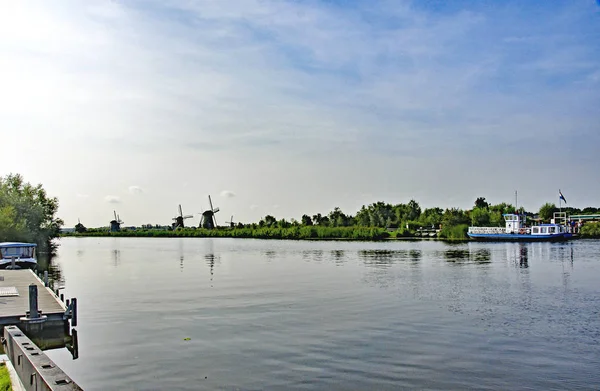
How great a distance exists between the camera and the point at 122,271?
53.0 meters

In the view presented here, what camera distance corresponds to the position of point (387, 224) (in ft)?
575

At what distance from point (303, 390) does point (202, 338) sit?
7525mm

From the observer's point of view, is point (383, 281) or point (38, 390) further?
point (383, 281)

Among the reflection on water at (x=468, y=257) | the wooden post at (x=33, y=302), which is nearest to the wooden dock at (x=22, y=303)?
the wooden post at (x=33, y=302)

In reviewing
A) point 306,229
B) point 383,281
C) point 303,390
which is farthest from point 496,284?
point 306,229

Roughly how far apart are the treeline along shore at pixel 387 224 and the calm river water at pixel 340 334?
96347 mm

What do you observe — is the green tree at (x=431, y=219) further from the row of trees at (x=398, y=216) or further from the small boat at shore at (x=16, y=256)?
the small boat at shore at (x=16, y=256)

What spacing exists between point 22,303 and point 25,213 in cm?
5571

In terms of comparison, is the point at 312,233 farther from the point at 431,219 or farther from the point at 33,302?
the point at 33,302

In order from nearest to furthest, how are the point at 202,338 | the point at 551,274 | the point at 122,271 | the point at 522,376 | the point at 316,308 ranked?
the point at 522,376
the point at 202,338
the point at 316,308
the point at 551,274
the point at 122,271

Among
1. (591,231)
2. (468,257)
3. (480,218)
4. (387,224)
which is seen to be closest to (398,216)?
(387,224)

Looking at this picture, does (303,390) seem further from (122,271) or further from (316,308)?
(122,271)

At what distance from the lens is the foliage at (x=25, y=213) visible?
212 ft

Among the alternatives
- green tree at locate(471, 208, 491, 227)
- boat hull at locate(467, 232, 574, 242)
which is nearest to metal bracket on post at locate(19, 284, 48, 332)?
boat hull at locate(467, 232, 574, 242)
